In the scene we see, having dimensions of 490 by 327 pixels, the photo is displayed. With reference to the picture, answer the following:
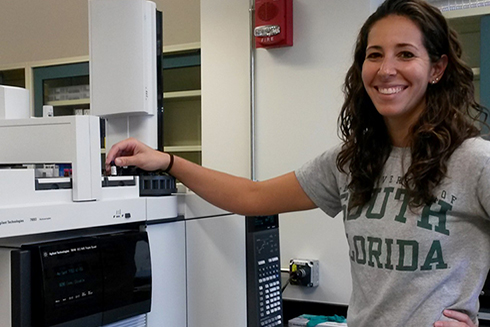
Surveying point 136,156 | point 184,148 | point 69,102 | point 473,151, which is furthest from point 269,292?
point 69,102

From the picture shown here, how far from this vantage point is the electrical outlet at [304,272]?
82.4 inches

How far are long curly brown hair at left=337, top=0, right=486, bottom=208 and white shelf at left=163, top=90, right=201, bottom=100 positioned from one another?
1.44 meters

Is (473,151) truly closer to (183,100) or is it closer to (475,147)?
(475,147)

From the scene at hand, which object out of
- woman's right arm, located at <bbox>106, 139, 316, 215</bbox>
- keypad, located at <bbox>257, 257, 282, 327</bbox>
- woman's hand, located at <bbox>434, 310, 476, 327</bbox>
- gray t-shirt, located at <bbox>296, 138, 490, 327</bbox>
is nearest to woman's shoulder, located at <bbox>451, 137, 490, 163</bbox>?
gray t-shirt, located at <bbox>296, 138, 490, 327</bbox>

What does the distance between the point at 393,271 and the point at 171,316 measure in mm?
431

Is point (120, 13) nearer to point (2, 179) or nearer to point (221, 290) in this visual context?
point (2, 179)

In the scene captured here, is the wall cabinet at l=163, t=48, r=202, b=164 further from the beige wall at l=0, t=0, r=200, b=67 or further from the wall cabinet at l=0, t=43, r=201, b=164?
the beige wall at l=0, t=0, r=200, b=67

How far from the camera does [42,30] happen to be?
347cm

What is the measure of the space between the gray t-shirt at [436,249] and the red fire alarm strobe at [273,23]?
1.26 meters

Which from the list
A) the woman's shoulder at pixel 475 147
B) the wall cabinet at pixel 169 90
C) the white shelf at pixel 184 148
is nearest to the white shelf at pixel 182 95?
the wall cabinet at pixel 169 90

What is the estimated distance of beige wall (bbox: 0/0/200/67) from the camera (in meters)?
3.36

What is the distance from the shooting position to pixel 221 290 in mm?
1169

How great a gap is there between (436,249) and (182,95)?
1.76 m

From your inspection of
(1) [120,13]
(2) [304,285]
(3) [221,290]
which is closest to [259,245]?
(3) [221,290]
